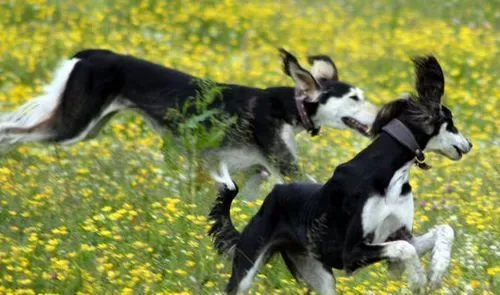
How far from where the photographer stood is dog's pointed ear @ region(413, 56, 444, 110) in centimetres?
587

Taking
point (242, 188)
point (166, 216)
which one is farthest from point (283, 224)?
point (242, 188)

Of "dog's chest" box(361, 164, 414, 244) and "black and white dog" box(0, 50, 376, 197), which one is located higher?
"dog's chest" box(361, 164, 414, 244)

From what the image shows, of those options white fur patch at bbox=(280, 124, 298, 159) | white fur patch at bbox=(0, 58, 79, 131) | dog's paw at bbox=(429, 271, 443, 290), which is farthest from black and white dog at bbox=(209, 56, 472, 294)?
white fur patch at bbox=(0, 58, 79, 131)

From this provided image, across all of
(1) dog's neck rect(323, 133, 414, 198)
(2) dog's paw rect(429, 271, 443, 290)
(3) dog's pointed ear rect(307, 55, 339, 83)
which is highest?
(1) dog's neck rect(323, 133, 414, 198)

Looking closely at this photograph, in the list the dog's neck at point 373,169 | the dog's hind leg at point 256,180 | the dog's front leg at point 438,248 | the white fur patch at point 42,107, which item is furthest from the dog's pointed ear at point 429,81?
the white fur patch at point 42,107

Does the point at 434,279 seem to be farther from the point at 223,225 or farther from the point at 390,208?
the point at 223,225

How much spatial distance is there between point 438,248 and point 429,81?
0.75 m

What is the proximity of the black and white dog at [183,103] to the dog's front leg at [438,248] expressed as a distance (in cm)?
216

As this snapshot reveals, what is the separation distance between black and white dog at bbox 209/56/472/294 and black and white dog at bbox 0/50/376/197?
198 centimetres

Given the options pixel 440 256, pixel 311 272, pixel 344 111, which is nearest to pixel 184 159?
pixel 344 111

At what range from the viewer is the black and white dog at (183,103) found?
27.0 feet

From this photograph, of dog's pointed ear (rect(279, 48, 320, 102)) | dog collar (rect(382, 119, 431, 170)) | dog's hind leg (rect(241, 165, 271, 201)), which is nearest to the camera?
dog collar (rect(382, 119, 431, 170))

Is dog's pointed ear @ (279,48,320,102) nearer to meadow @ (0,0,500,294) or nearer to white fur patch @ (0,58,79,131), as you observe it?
meadow @ (0,0,500,294)

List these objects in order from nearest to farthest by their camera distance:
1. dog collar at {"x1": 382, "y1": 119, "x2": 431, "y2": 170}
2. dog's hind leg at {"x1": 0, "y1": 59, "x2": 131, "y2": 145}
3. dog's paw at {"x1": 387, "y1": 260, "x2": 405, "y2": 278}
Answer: dog collar at {"x1": 382, "y1": 119, "x2": 431, "y2": 170} → dog's paw at {"x1": 387, "y1": 260, "x2": 405, "y2": 278} → dog's hind leg at {"x1": 0, "y1": 59, "x2": 131, "y2": 145}
